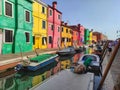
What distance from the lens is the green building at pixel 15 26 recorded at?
19844mm

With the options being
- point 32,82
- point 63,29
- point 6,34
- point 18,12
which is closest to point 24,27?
point 18,12

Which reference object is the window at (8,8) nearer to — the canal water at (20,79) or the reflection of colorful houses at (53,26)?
the canal water at (20,79)

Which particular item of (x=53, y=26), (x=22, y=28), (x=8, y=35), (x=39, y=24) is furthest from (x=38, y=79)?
(x=53, y=26)

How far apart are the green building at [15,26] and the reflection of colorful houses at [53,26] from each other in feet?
33.5

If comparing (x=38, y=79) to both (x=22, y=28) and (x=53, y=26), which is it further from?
(x=53, y=26)

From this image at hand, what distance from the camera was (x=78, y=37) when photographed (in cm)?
6544

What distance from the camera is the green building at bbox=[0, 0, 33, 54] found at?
1984 centimetres

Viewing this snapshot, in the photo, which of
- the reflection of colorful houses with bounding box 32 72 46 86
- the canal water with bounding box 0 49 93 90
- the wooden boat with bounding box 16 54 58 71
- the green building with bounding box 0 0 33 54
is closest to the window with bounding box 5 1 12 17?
the green building with bounding box 0 0 33 54

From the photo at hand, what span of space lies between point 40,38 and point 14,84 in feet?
64.8

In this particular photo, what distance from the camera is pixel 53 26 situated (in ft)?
125

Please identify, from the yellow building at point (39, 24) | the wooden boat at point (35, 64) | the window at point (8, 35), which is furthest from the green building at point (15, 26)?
the wooden boat at point (35, 64)

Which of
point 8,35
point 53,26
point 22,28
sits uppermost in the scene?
point 53,26

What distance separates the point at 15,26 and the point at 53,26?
16446 mm

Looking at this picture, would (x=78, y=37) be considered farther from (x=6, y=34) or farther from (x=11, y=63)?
(x=11, y=63)
